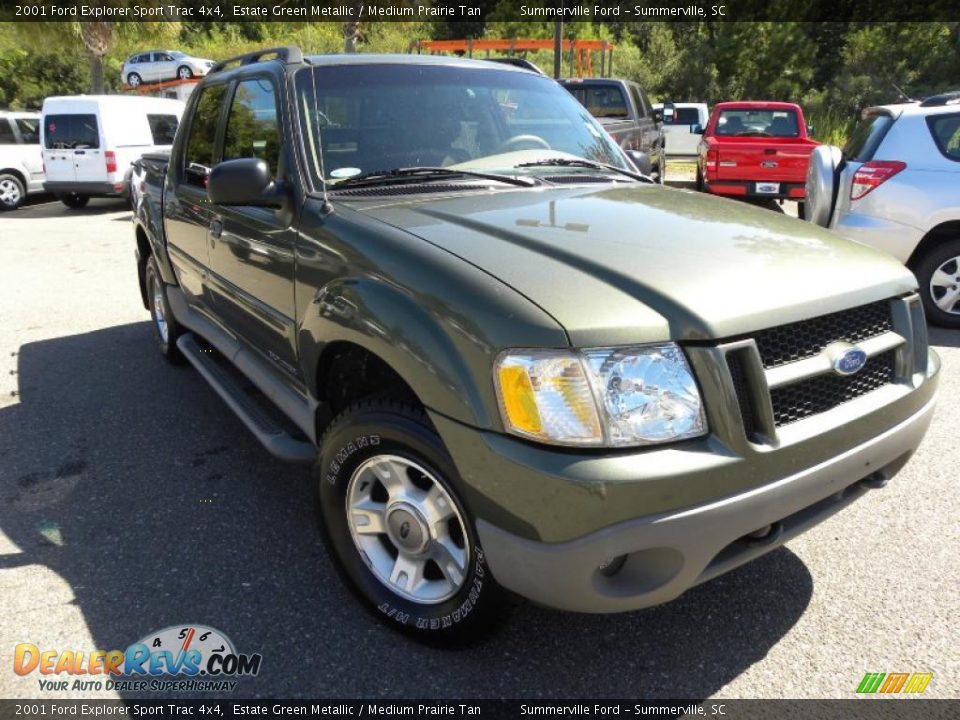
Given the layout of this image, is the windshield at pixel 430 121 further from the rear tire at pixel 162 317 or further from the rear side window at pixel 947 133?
the rear side window at pixel 947 133

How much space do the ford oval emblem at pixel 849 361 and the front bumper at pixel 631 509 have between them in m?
0.16

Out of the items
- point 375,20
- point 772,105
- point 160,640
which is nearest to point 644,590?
point 160,640

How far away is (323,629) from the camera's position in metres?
2.49

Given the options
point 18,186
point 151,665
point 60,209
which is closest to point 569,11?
point 60,209

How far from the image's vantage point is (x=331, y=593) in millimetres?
2686

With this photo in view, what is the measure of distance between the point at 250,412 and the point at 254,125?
Result: 51.8 inches

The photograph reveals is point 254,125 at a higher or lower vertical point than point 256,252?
higher

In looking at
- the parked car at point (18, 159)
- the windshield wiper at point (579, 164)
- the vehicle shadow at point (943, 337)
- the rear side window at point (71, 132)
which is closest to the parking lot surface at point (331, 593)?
the vehicle shadow at point (943, 337)

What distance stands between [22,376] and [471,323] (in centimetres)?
448

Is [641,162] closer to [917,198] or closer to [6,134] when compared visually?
[917,198]

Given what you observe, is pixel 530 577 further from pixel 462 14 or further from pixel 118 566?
pixel 462 14

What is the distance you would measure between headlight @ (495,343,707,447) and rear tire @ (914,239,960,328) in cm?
497

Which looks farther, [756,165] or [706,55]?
[706,55]

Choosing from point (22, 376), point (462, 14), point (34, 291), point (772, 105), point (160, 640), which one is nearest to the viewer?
point (160, 640)
